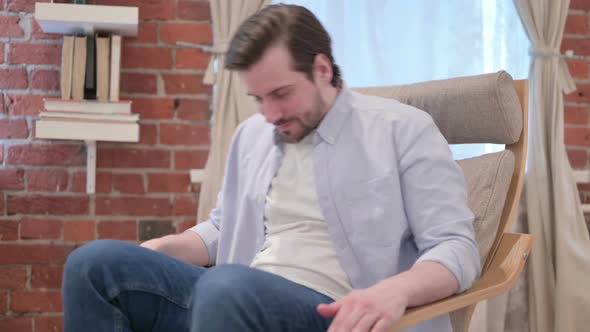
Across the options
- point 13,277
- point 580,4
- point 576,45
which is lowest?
point 13,277

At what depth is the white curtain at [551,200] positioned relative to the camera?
7.26 feet

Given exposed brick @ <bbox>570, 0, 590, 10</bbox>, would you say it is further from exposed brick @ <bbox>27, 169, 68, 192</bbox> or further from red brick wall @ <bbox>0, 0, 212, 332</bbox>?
exposed brick @ <bbox>27, 169, 68, 192</bbox>

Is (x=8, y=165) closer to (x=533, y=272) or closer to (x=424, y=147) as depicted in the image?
(x=424, y=147)

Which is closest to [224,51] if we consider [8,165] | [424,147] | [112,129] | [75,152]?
[112,129]

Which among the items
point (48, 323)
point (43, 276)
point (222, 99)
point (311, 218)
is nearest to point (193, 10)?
point (222, 99)

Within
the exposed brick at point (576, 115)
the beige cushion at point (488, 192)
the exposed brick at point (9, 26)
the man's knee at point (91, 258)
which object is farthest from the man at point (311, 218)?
the exposed brick at point (576, 115)

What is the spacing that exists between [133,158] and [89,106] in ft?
0.79

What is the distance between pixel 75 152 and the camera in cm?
219

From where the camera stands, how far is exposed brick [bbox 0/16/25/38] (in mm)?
2164

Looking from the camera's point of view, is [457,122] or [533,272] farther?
[533,272]

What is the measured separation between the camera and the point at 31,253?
7.13 ft

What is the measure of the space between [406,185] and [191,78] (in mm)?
1228

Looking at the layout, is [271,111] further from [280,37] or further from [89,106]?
[89,106]

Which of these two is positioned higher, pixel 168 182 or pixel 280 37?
pixel 280 37
